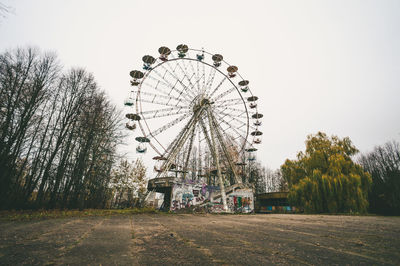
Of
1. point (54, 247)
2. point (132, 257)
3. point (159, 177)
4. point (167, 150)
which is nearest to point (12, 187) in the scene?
point (159, 177)

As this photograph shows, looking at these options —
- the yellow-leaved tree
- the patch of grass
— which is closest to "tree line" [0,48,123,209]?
the patch of grass

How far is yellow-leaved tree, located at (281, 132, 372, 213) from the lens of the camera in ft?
55.5

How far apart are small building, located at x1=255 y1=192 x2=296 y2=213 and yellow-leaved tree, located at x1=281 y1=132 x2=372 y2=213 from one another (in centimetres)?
1353

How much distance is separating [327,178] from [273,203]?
19573 mm

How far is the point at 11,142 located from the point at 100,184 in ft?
31.5

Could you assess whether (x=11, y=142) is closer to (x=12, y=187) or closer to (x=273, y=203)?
(x=12, y=187)

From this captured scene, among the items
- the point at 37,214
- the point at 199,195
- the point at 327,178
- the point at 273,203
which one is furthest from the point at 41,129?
the point at 273,203

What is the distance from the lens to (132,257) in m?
2.18

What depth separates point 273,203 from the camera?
114 ft

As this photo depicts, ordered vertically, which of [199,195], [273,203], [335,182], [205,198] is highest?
[335,182]

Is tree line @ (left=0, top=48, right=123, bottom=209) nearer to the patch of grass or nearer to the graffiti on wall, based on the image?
the patch of grass

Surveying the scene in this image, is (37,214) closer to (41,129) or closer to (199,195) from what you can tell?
(41,129)

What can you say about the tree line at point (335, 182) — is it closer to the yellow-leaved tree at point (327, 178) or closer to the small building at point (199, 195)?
the yellow-leaved tree at point (327, 178)

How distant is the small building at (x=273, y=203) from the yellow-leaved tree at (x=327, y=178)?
44.4ft
